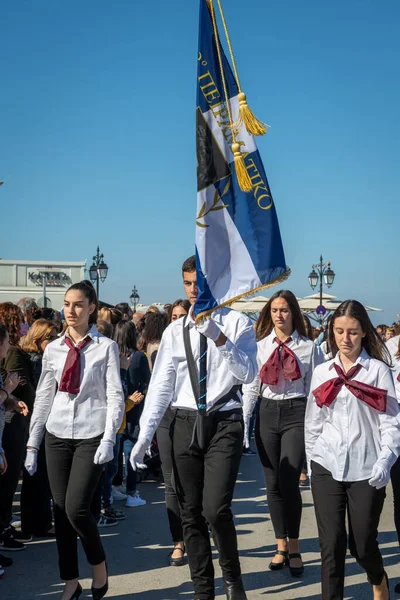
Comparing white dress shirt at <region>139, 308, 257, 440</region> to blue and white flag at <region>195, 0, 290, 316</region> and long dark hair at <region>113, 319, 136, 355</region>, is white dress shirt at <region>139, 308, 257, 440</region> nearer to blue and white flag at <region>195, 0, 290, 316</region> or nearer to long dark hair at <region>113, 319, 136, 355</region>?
blue and white flag at <region>195, 0, 290, 316</region>

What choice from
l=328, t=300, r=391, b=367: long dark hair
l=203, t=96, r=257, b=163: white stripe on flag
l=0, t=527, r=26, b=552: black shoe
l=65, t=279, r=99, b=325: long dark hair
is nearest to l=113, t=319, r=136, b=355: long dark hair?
l=0, t=527, r=26, b=552: black shoe

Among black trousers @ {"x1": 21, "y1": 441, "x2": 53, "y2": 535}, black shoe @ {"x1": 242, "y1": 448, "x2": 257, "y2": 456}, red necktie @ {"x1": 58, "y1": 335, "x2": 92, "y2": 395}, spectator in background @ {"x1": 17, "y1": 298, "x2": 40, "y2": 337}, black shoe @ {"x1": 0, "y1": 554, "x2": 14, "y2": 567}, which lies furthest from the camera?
black shoe @ {"x1": 242, "y1": 448, "x2": 257, "y2": 456}

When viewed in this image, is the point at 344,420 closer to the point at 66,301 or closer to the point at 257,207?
the point at 257,207

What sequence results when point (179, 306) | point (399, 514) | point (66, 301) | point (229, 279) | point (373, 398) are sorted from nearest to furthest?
point (373, 398)
point (229, 279)
point (66, 301)
point (399, 514)
point (179, 306)

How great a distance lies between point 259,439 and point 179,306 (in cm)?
227

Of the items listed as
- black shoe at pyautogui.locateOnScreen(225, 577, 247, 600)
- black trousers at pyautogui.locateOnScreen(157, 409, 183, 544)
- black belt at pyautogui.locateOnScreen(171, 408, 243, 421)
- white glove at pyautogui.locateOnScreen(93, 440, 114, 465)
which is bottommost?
black shoe at pyautogui.locateOnScreen(225, 577, 247, 600)

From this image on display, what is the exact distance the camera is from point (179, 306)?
769cm

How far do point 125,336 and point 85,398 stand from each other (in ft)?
9.71

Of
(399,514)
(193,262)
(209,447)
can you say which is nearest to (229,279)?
(193,262)

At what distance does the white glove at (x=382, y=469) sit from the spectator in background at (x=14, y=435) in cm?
308

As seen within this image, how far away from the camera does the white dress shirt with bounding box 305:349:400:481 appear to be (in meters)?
4.09

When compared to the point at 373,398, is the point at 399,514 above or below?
below

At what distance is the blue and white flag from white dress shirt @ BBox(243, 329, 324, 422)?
1448 mm

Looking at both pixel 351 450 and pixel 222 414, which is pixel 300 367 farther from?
pixel 351 450
